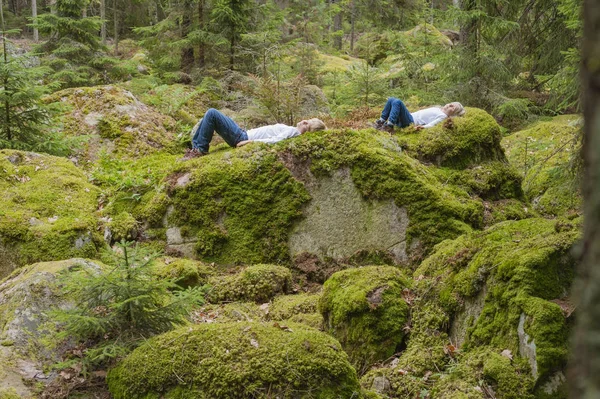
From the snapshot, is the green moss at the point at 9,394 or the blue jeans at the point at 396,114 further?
the blue jeans at the point at 396,114

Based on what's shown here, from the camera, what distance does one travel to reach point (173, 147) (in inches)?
420

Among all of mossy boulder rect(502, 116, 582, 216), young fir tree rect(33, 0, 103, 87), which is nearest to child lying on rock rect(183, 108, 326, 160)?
mossy boulder rect(502, 116, 582, 216)

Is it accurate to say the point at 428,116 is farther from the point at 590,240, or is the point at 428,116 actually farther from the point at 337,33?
the point at 337,33

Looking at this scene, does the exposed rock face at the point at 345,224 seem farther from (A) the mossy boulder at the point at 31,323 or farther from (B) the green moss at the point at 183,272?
(A) the mossy boulder at the point at 31,323

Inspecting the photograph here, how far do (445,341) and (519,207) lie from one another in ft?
Answer: 14.4

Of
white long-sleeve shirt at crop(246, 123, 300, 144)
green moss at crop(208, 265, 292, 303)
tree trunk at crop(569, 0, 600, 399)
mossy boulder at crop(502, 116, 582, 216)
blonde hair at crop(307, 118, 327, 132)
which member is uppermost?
tree trunk at crop(569, 0, 600, 399)

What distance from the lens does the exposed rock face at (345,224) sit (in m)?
7.29

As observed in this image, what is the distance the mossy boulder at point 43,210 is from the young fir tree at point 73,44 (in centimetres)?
633

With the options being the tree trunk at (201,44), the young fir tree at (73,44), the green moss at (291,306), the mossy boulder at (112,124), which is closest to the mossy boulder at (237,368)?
the green moss at (291,306)

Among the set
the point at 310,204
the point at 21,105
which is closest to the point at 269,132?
the point at 310,204

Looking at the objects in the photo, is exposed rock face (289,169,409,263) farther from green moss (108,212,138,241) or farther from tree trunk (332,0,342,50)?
tree trunk (332,0,342,50)

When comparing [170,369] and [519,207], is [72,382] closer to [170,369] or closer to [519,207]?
[170,369]

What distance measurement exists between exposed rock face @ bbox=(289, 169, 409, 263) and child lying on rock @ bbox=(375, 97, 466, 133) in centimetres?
196

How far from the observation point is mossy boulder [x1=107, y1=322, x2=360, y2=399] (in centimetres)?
360
